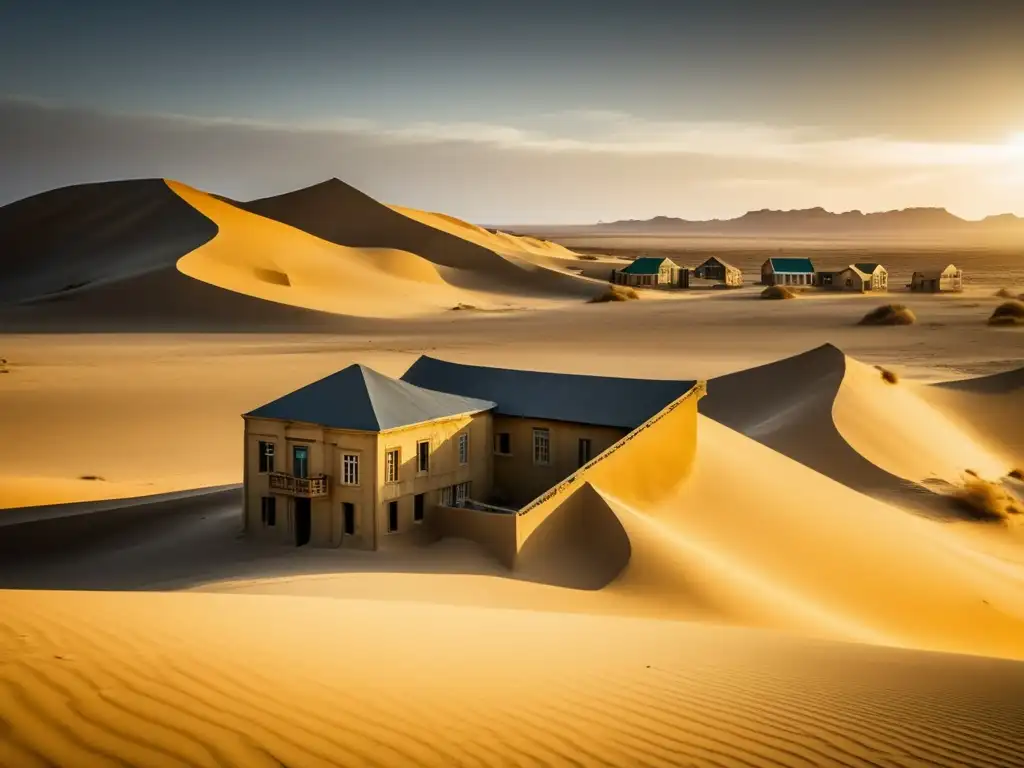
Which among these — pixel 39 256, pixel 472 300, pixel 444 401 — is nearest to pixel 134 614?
pixel 444 401

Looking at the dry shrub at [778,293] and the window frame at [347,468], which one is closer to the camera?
the window frame at [347,468]

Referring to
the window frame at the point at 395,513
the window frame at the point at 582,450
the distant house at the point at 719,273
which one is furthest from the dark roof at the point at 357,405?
the distant house at the point at 719,273

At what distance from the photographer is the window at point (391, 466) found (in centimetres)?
2268

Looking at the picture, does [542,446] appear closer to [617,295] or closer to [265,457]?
[265,457]

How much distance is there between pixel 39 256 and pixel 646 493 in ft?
308

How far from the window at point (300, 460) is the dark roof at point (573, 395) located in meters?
5.41

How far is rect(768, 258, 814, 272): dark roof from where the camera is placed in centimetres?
10219

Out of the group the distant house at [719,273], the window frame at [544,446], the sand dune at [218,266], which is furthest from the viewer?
the distant house at [719,273]

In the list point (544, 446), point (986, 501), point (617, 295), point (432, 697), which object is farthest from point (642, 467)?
point (617, 295)

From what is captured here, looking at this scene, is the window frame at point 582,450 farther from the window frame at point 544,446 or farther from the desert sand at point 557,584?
the desert sand at point 557,584

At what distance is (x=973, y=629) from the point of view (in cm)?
2333

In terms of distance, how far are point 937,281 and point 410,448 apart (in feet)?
262

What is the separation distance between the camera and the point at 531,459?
2689cm

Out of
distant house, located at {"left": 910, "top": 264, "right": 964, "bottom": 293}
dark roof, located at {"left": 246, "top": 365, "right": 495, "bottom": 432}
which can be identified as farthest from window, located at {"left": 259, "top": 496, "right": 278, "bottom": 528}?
distant house, located at {"left": 910, "top": 264, "right": 964, "bottom": 293}
